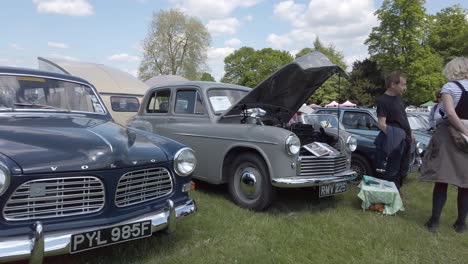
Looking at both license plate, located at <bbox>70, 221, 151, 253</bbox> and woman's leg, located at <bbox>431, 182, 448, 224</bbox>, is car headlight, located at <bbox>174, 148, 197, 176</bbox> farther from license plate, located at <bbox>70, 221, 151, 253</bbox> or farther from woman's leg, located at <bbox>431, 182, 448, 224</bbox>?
woman's leg, located at <bbox>431, 182, 448, 224</bbox>

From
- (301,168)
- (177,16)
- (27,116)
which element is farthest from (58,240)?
(177,16)

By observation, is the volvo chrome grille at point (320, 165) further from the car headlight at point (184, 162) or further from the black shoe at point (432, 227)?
→ the car headlight at point (184, 162)

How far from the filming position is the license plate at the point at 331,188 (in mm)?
4472

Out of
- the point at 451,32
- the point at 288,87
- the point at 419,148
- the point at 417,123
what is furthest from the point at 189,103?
the point at 451,32

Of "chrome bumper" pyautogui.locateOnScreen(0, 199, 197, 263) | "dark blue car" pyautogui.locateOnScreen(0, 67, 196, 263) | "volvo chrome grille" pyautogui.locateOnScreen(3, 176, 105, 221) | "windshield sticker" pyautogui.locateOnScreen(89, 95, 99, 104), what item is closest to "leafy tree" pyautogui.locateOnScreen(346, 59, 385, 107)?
"windshield sticker" pyautogui.locateOnScreen(89, 95, 99, 104)

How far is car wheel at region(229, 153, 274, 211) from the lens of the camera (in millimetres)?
4484

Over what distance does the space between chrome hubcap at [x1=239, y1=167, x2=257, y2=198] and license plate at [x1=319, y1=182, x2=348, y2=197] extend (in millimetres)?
801

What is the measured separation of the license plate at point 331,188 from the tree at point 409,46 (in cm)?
2814

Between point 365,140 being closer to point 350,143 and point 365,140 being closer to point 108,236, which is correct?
point 350,143

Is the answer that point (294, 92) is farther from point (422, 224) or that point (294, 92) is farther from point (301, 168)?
point (422, 224)

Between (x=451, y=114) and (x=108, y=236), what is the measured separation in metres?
3.42

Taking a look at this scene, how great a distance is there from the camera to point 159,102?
617cm

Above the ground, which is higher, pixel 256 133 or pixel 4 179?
pixel 256 133

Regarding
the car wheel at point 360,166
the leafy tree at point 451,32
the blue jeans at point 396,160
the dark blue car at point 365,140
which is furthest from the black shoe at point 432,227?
the leafy tree at point 451,32
